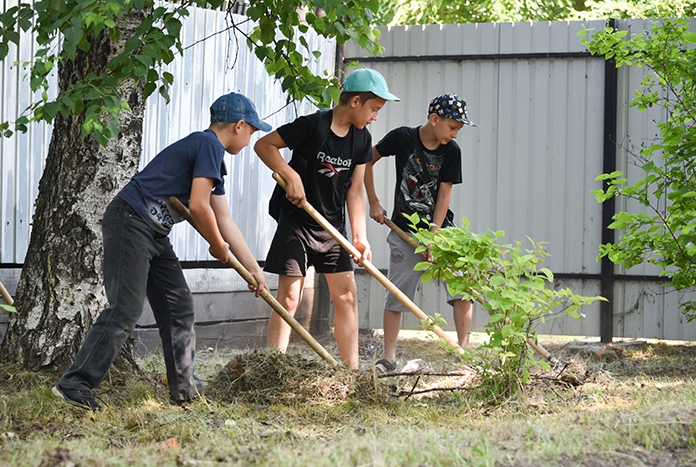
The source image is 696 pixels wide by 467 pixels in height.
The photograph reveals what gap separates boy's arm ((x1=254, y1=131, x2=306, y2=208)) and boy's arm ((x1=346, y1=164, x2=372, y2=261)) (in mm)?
385

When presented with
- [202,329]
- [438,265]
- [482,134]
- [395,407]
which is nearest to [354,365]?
[395,407]

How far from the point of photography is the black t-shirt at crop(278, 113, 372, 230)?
339 centimetres

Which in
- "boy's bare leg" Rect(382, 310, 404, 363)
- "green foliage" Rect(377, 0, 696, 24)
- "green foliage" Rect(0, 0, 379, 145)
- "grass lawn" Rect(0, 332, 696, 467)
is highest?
"green foliage" Rect(377, 0, 696, 24)

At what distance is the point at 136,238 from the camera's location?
2.71 metres

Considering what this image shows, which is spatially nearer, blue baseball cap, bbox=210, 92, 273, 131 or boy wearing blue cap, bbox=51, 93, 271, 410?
boy wearing blue cap, bbox=51, 93, 271, 410


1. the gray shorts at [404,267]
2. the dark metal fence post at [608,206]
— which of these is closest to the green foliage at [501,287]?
the gray shorts at [404,267]

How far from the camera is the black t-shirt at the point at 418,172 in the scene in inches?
166

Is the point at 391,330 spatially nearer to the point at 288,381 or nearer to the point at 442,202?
the point at 442,202

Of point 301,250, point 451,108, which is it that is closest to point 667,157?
point 451,108

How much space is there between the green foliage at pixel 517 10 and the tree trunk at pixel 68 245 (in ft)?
25.1

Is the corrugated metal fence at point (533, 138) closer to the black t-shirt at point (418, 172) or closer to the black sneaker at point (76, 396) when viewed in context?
the black t-shirt at point (418, 172)

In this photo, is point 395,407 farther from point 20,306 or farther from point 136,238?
point 20,306

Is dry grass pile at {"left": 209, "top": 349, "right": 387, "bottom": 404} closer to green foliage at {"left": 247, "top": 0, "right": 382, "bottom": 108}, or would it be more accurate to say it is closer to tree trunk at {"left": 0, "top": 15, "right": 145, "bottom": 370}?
tree trunk at {"left": 0, "top": 15, "right": 145, "bottom": 370}

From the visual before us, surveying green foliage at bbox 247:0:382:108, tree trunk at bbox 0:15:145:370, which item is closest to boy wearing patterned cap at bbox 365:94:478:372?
green foliage at bbox 247:0:382:108
